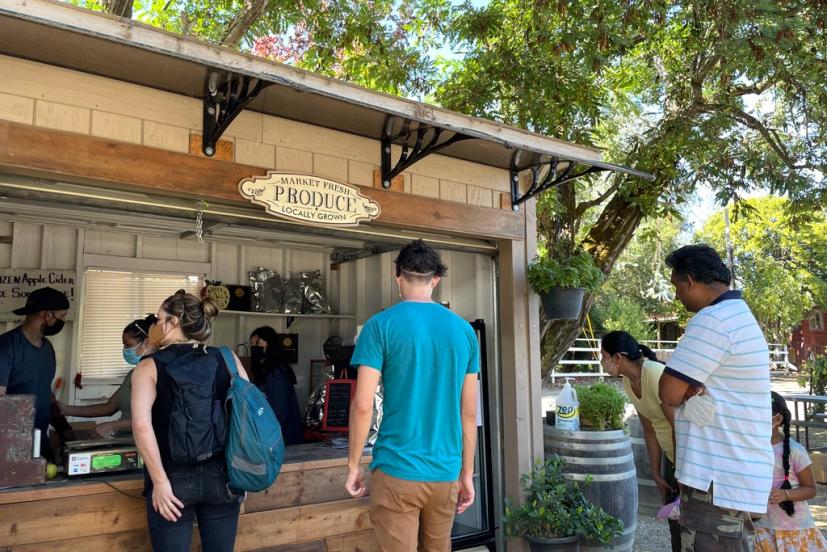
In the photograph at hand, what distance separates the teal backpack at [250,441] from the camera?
8.45 ft

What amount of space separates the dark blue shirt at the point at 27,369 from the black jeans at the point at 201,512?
4.75 feet

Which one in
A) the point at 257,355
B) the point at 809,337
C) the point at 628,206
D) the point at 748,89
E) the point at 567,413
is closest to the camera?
the point at 567,413

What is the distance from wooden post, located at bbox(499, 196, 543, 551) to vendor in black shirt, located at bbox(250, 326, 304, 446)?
5.29ft

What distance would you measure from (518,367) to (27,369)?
9.94 feet

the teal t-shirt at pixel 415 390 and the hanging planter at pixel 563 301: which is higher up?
the hanging planter at pixel 563 301

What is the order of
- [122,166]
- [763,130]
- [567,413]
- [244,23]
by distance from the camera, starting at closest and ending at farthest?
[122,166]
[567,413]
[244,23]
[763,130]

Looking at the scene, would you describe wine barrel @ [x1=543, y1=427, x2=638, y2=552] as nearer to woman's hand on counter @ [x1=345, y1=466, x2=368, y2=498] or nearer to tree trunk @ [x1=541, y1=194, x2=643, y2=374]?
tree trunk @ [x1=541, y1=194, x2=643, y2=374]

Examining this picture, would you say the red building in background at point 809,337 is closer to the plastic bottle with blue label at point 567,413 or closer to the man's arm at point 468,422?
the plastic bottle with blue label at point 567,413

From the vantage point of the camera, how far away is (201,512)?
259cm

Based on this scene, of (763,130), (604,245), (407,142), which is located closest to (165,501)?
(407,142)

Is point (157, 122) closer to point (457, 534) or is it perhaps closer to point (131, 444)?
point (131, 444)

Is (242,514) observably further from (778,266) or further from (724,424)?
(778,266)

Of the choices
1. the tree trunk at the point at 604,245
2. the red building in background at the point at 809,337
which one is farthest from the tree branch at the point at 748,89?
the red building in background at the point at 809,337

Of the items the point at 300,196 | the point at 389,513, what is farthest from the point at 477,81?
the point at 389,513
